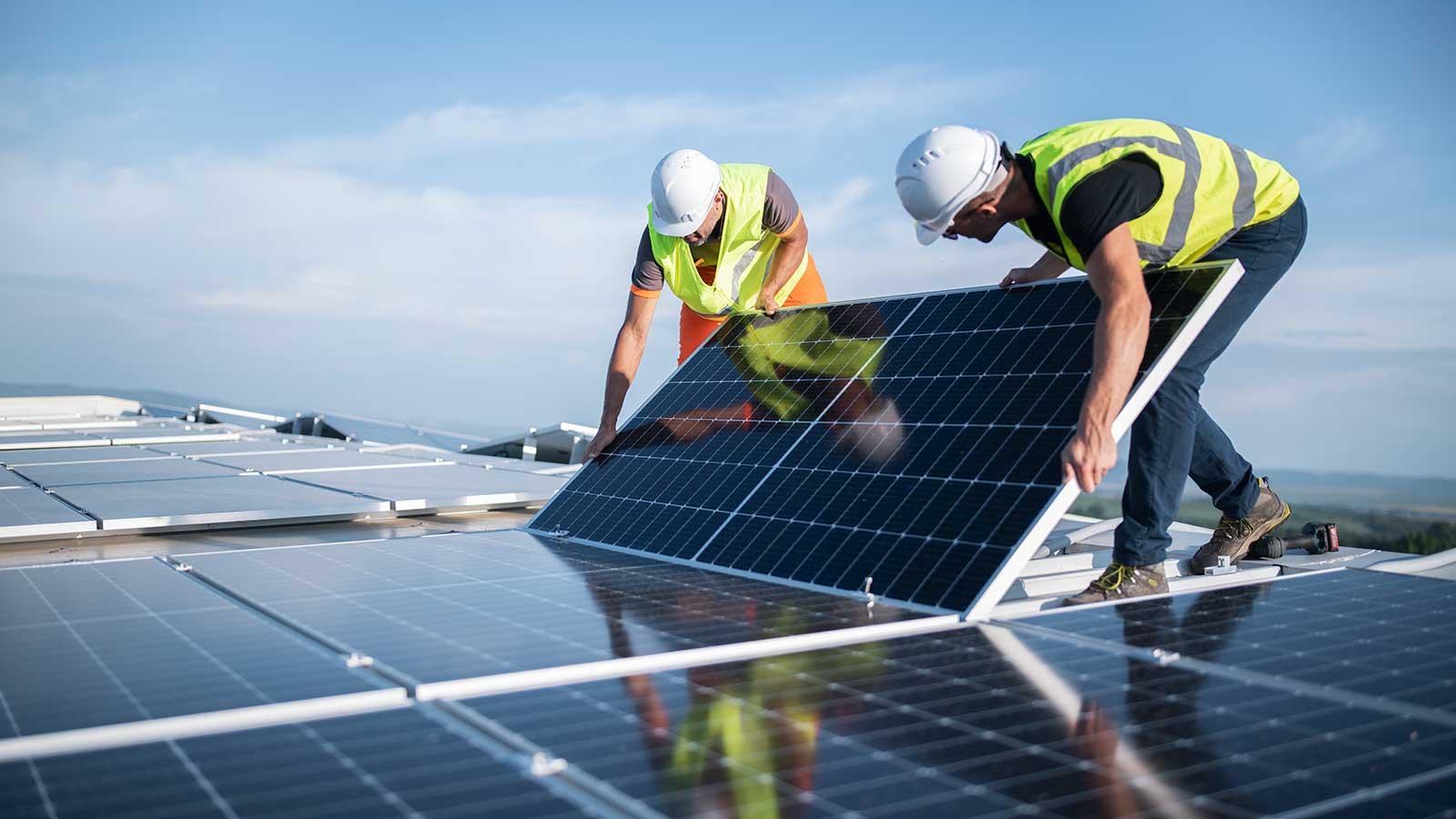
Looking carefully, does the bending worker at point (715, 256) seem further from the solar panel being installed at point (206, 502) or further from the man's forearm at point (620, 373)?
the solar panel being installed at point (206, 502)

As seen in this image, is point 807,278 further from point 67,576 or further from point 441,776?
point 441,776

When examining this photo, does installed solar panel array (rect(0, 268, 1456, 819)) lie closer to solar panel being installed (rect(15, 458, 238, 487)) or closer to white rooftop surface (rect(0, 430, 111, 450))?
solar panel being installed (rect(15, 458, 238, 487))

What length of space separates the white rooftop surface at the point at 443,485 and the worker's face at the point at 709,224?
190 cm

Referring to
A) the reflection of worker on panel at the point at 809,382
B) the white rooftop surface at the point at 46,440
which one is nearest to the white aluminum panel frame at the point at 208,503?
the reflection of worker on panel at the point at 809,382

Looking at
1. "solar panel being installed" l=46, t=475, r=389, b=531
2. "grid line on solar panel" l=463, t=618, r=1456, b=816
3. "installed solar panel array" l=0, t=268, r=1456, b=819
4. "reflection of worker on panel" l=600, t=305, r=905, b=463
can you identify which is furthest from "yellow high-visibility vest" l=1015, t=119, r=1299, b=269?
"solar panel being installed" l=46, t=475, r=389, b=531

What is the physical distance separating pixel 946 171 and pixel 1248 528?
2147 mm

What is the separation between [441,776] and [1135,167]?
299cm

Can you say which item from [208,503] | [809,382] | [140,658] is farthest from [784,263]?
[140,658]

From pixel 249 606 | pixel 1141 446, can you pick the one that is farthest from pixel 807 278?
pixel 249 606

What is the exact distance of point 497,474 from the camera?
9.48 meters

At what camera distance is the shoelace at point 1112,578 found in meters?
4.50

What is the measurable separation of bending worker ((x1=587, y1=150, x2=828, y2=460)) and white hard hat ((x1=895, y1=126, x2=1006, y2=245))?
2.07 m

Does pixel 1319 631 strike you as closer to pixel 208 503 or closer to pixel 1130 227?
pixel 1130 227

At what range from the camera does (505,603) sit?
14.1ft
